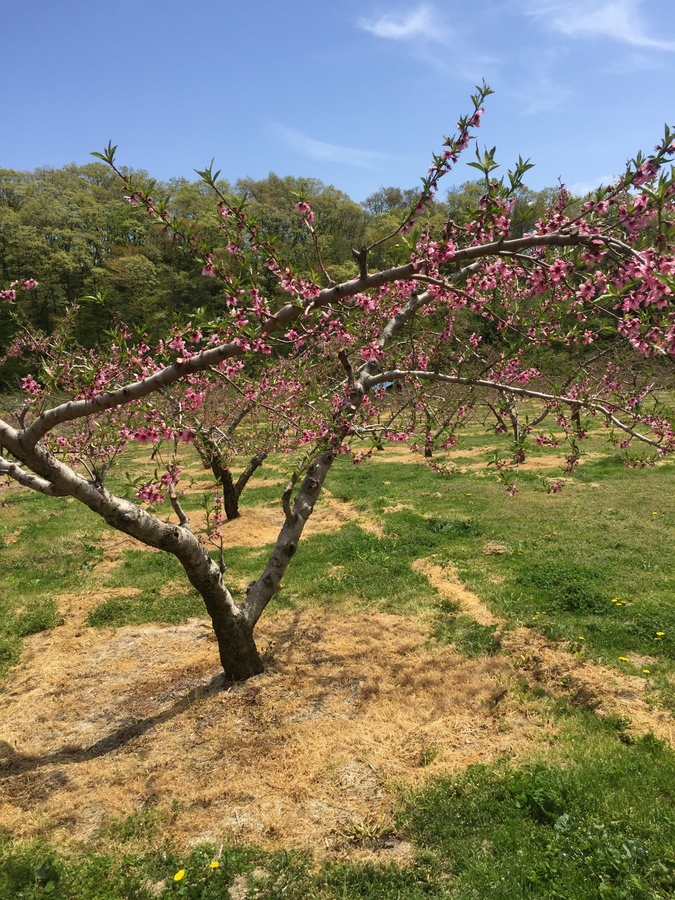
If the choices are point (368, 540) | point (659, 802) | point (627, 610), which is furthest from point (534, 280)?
point (368, 540)

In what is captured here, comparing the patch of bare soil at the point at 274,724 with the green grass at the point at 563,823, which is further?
the patch of bare soil at the point at 274,724

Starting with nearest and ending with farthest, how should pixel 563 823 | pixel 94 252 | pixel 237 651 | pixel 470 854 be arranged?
1. pixel 470 854
2. pixel 563 823
3. pixel 237 651
4. pixel 94 252

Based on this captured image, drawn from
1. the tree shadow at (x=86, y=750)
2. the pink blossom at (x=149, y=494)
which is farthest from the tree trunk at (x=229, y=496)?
the pink blossom at (x=149, y=494)

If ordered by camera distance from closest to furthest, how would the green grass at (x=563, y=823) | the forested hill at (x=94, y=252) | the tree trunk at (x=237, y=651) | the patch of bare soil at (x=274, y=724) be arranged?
the green grass at (x=563, y=823), the patch of bare soil at (x=274, y=724), the tree trunk at (x=237, y=651), the forested hill at (x=94, y=252)

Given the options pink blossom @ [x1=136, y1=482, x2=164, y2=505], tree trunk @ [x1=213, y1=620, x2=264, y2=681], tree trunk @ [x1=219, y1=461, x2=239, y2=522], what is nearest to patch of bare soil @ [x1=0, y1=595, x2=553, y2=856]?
tree trunk @ [x1=213, y1=620, x2=264, y2=681]

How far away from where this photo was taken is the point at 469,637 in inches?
269

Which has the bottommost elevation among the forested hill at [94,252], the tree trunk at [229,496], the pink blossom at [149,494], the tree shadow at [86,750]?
the tree shadow at [86,750]

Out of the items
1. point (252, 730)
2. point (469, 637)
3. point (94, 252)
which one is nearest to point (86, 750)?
point (252, 730)

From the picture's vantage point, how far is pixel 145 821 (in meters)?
4.24

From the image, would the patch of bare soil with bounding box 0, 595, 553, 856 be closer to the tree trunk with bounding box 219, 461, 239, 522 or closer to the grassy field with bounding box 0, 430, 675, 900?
the grassy field with bounding box 0, 430, 675, 900

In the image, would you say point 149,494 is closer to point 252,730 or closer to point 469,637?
point 252,730

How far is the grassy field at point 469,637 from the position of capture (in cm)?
360

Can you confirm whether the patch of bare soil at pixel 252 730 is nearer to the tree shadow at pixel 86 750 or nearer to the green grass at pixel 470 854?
the tree shadow at pixel 86 750

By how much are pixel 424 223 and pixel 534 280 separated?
1588 mm
